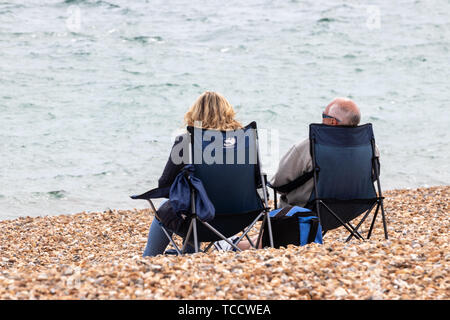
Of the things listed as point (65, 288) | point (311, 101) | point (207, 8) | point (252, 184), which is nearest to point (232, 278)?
point (65, 288)

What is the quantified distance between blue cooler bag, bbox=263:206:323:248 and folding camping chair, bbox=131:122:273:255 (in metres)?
0.11

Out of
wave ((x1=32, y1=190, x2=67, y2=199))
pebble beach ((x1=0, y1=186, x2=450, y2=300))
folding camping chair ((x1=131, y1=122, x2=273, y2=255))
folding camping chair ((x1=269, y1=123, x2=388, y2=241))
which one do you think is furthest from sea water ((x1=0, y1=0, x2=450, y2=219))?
pebble beach ((x1=0, y1=186, x2=450, y2=300))

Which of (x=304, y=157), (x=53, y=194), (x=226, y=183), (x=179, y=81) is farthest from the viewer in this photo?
(x=179, y=81)

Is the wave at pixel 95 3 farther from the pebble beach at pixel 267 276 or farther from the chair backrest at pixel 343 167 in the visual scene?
the pebble beach at pixel 267 276

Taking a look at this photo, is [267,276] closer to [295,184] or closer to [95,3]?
[295,184]

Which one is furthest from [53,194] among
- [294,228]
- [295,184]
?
[294,228]

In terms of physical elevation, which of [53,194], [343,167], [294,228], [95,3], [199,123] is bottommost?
[53,194]

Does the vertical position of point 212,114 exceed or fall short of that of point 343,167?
it exceeds it

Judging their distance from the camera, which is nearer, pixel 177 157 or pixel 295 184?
pixel 177 157

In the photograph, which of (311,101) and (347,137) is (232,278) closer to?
(347,137)

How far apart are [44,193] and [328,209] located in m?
7.73

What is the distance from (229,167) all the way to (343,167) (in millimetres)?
954

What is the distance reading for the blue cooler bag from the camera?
3.98 metres

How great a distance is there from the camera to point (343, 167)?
172 inches
